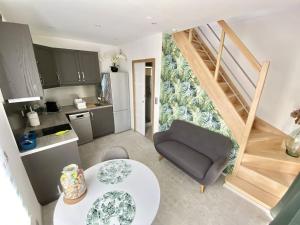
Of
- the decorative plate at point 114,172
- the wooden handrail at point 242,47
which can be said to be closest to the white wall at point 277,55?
the wooden handrail at point 242,47

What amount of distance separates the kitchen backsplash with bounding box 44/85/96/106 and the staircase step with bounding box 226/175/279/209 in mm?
3815

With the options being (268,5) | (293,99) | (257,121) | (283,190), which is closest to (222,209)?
(283,190)

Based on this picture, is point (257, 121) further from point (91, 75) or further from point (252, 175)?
point (91, 75)

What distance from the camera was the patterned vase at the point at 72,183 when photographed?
44.3 inches

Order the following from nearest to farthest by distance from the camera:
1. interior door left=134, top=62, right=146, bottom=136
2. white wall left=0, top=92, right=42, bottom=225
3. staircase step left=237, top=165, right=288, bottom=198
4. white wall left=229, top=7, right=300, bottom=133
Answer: white wall left=0, top=92, right=42, bottom=225 < staircase step left=237, top=165, right=288, bottom=198 < white wall left=229, top=7, right=300, bottom=133 < interior door left=134, top=62, right=146, bottom=136

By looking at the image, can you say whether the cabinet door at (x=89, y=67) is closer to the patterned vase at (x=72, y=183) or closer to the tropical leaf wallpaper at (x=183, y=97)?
the tropical leaf wallpaper at (x=183, y=97)

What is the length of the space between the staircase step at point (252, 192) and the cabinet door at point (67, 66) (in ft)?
12.4

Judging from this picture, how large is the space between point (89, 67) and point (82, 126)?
149cm

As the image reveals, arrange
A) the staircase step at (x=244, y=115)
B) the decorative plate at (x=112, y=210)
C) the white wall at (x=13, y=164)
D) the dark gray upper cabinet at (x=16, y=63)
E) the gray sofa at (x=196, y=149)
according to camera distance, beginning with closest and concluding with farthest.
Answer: the decorative plate at (x=112, y=210) → the white wall at (x=13, y=164) → the dark gray upper cabinet at (x=16, y=63) → the gray sofa at (x=196, y=149) → the staircase step at (x=244, y=115)

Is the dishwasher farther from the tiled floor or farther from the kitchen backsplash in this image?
the tiled floor

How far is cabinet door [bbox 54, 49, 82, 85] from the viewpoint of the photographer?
2.96 meters

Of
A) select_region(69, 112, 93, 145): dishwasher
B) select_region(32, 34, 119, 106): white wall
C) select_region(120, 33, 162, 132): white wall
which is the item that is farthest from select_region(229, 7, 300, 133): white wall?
select_region(69, 112, 93, 145): dishwasher

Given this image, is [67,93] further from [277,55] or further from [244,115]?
[277,55]

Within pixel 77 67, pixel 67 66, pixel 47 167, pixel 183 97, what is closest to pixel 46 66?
pixel 67 66
